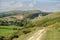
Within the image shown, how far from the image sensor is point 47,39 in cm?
3092

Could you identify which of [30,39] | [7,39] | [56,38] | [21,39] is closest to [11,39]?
[7,39]

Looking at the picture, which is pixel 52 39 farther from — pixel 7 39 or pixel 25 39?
pixel 7 39

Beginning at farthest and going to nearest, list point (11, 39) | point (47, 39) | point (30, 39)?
point (11, 39) → point (30, 39) → point (47, 39)

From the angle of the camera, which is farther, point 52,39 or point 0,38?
point 0,38

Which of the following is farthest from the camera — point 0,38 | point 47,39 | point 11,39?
point 0,38

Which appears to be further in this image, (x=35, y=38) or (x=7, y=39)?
(x=7, y=39)

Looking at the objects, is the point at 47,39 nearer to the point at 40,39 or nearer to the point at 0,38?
the point at 40,39

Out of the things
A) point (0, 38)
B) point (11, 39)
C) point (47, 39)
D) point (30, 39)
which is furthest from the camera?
point (0, 38)

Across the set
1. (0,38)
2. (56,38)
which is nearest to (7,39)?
(0,38)

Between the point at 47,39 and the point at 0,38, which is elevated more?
the point at 47,39

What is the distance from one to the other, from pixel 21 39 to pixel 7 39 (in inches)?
269

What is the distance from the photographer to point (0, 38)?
48.1 metres

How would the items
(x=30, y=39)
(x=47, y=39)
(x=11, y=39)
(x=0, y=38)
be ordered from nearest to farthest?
(x=47, y=39), (x=30, y=39), (x=11, y=39), (x=0, y=38)

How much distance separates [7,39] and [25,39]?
27.0ft
